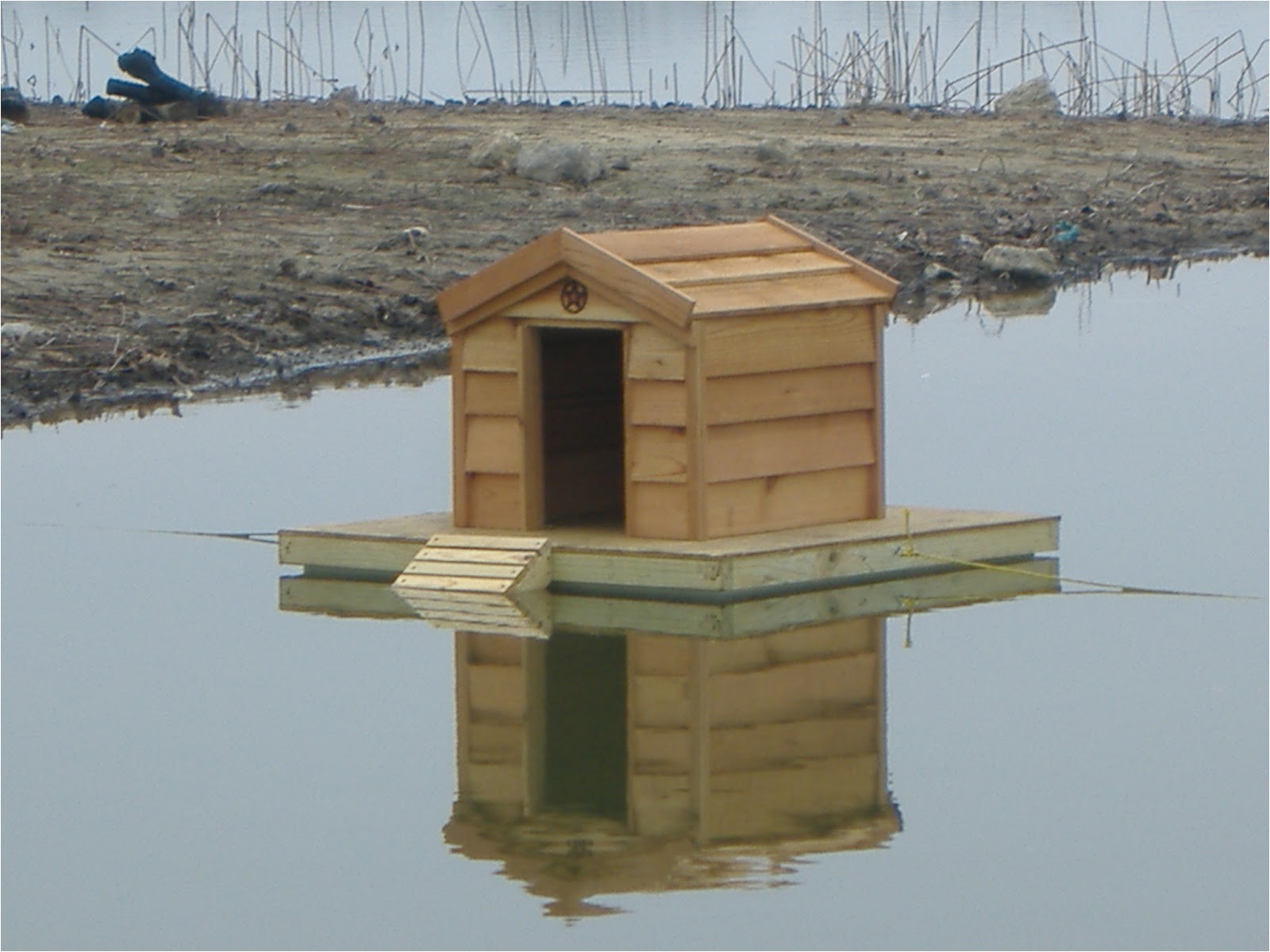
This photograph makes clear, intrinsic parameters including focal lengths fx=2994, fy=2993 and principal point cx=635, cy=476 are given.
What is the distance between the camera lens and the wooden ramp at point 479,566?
39.7 ft

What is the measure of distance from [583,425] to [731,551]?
70.7 inches

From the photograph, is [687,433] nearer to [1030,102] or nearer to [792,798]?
[792,798]

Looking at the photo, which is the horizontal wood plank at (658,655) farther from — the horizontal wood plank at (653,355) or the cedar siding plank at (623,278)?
the cedar siding plank at (623,278)

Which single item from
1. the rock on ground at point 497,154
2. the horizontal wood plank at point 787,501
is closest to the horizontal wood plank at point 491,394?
the horizontal wood plank at point 787,501

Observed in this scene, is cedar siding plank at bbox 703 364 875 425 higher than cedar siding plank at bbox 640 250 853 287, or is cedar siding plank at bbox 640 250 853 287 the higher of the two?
cedar siding plank at bbox 640 250 853 287

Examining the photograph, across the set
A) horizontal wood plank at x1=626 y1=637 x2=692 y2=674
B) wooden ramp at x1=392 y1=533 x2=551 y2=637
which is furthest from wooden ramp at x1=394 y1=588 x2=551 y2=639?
horizontal wood plank at x1=626 y1=637 x2=692 y2=674

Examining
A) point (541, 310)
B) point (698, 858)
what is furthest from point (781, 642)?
point (698, 858)

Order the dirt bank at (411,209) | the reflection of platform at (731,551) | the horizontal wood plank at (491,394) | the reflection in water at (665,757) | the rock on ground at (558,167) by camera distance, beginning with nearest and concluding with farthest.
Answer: the reflection in water at (665,757) < the reflection of platform at (731,551) < the horizontal wood plank at (491,394) < the dirt bank at (411,209) < the rock on ground at (558,167)

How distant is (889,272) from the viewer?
23469 mm

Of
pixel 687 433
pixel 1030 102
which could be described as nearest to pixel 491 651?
pixel 687 433

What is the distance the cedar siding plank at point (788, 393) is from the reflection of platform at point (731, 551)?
500 millimetres

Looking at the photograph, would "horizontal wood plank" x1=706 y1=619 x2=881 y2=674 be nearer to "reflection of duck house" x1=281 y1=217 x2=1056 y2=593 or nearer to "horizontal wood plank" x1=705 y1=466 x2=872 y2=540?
"reflection of duck house" x1=281 y1=217 x2=1056 y2=593

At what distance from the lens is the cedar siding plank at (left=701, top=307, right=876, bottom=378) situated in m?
12.1

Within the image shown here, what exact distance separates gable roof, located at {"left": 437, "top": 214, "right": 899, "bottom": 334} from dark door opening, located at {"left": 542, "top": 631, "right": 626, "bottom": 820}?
1410mm
